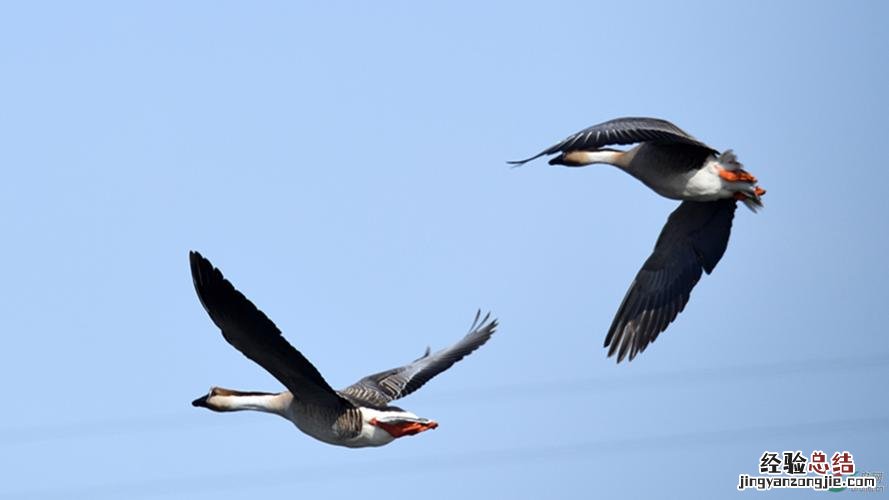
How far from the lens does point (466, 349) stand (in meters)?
21.6

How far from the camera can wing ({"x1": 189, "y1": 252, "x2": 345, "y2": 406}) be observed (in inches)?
643

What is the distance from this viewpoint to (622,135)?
61.0 feet

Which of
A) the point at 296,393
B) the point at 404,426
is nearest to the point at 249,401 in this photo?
the point at 296,393

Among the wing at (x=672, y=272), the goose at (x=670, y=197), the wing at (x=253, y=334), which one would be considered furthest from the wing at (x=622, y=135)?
the wing at (x=253, y=334)

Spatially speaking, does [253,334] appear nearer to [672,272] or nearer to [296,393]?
[296,393]

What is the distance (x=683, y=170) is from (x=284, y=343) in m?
5.42

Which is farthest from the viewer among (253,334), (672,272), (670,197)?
(672,272)

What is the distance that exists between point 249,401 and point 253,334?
1.90 m

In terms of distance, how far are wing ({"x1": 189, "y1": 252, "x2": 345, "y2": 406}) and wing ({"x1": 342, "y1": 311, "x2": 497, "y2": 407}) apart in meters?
1.41

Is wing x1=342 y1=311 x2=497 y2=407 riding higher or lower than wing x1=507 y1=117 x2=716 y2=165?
lower

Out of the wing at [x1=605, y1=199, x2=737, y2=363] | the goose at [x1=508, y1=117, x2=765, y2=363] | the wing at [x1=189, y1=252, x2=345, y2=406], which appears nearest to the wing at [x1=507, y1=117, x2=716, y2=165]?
the goose at [x1=508, y1=117, x2=765, y2=363]

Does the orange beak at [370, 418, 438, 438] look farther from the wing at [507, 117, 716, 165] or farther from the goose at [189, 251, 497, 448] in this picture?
the wing at [507, 117, 716, 165]

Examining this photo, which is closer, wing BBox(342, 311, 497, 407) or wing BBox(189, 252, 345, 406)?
wing BBox(189, 252, 345, 406)

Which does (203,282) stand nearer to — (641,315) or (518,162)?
(518,162)
